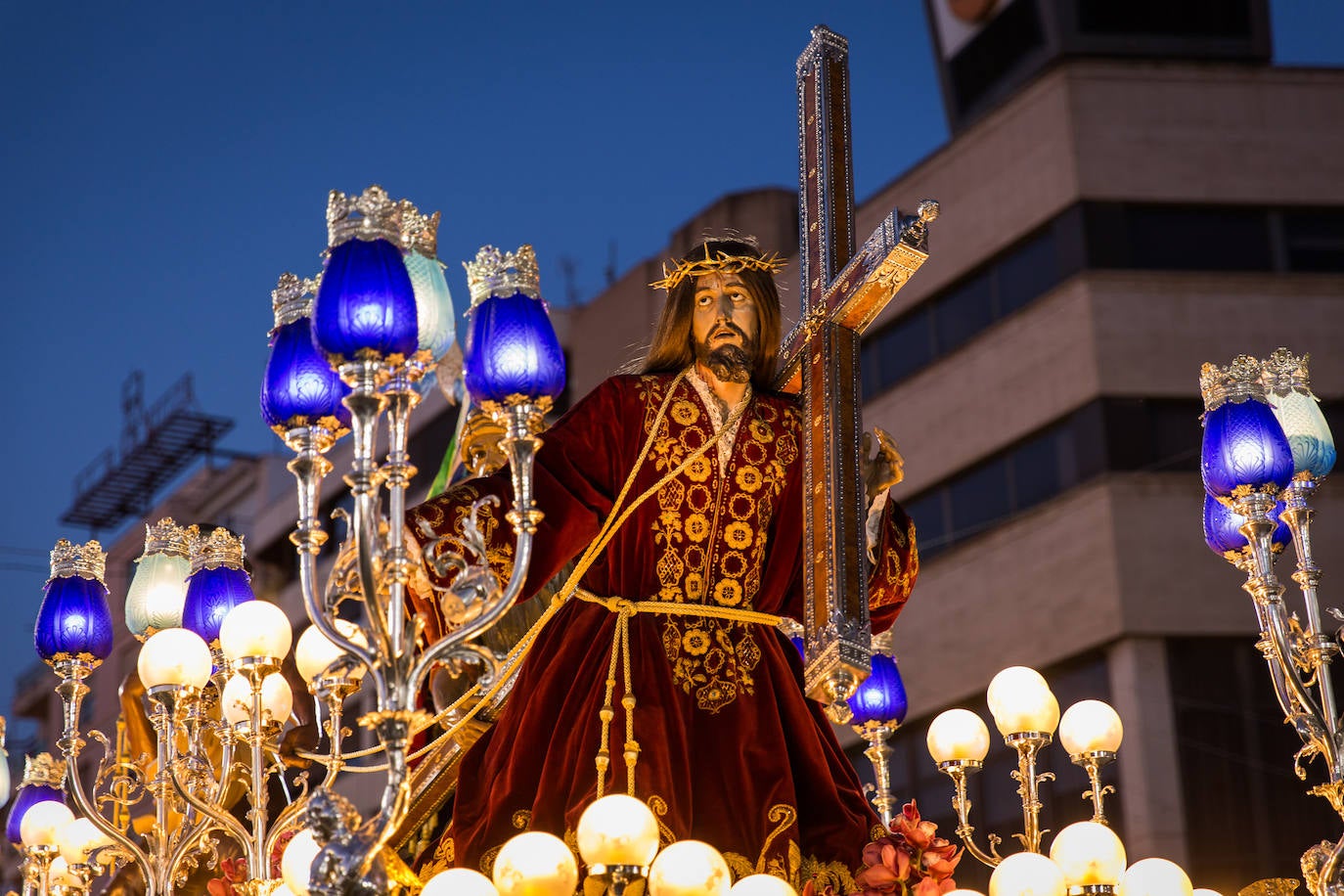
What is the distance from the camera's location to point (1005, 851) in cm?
2067

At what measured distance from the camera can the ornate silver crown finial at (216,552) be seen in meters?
7.23

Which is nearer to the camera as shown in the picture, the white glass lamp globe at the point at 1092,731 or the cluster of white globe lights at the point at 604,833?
the cluster of white globe lights at the point at 604,833

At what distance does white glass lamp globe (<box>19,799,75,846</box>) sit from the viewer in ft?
24.8

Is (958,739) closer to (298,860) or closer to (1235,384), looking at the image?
(1235,384)

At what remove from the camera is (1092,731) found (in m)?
6.59

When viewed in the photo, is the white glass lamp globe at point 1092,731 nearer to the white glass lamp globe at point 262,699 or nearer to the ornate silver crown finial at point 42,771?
the white glass lamp globe at point 262,699

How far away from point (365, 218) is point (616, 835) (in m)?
1.66

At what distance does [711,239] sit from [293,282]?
1.60 m

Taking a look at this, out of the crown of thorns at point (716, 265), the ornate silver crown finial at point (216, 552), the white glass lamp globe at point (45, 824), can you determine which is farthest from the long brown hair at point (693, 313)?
the white glass lamp globe at point (45, 824)

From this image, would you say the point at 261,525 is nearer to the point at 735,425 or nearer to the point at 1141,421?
the point at 1141,421

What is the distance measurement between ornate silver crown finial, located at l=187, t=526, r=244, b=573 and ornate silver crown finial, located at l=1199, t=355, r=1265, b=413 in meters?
3.36

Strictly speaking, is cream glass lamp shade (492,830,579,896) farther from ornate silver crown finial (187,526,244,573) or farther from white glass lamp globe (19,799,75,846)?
white glass lamp globe (19,799,75,846)

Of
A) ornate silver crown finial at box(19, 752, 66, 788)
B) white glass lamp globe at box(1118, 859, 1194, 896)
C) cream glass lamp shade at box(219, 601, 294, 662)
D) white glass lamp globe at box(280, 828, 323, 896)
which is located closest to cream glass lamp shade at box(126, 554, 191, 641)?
cream glass lamp shade at box(219, 601, 294, 662)

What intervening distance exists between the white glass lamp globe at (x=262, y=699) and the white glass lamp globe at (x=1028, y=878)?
8.77ft
